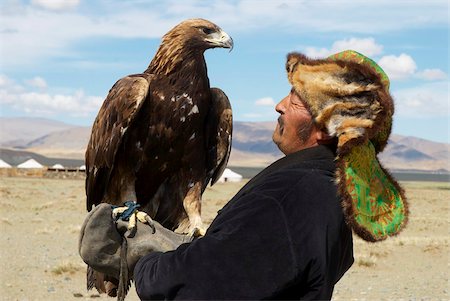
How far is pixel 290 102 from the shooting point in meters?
2.68

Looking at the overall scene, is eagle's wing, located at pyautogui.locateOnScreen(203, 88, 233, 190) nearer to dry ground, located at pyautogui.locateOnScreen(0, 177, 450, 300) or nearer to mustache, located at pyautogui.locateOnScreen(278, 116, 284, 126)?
mustache, located at pyautogui.locateOnScreen(278, 116, 284, 126)

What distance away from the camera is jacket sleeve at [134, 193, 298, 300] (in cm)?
229

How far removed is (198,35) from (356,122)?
248 centimetres

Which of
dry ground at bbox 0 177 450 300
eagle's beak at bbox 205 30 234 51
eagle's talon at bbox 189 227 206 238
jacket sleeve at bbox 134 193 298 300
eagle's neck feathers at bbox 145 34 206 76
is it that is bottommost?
dry ground at bbox 0 177 450 300

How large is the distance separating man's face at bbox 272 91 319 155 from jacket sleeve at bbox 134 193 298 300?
342 mm

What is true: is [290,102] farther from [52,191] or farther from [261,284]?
[52,191]

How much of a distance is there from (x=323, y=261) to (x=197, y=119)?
2.40m

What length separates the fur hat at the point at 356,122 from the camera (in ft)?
8.22

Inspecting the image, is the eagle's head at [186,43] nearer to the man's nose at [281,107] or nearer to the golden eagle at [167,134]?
the golden eagle at [167,134]

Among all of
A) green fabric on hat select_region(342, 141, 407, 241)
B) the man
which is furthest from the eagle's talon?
green fabric on hat select_region(342, 141, 407, 241)

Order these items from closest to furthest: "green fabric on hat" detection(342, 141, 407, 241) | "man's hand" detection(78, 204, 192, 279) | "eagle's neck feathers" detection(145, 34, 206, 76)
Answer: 1. "green fabric on hat" detection(342, 141, 407, 241)
2. "man's hand" detection(78, 204, 192, 279)
3. "eagle's neck feathers" detection(145, 34, 206, 76)

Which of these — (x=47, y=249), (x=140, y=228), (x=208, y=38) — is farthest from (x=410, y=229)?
(x=140, y=228)

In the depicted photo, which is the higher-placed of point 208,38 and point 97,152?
point 208,38

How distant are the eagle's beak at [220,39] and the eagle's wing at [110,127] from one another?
0.51 m
